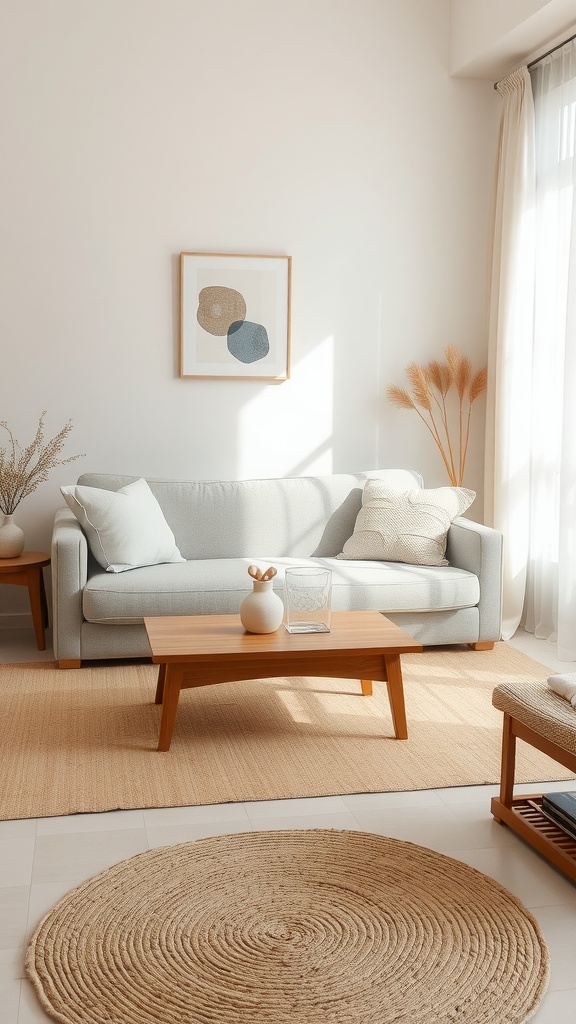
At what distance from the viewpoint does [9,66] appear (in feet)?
15.6

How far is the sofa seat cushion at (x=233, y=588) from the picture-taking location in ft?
13.6

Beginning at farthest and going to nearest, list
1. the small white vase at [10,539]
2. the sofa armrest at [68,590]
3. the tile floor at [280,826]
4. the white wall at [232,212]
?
the white wall at [232,212]
the small white vase at [10,539]
the sofa armrest at [68,590]
the tile floor at [280,826]

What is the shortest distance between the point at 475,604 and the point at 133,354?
2.16 meters

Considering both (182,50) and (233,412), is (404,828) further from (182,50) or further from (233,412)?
(182,50)

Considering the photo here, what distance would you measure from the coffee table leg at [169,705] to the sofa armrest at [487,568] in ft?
5.97

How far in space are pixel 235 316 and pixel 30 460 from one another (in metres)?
1.31

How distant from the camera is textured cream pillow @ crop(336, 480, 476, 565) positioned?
4680 mm

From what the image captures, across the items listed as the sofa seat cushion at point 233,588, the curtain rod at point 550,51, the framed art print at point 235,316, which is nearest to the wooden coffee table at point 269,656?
the sofa seat cushion at point 233,588

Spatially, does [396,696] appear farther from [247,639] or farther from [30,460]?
[30,460]

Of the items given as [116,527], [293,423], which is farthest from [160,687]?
[293,423]

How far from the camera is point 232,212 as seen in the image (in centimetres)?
508

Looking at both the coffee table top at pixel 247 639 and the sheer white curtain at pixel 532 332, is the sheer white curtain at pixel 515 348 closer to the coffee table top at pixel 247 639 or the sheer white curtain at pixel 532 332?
the sheer white curtain at pixel 532 332

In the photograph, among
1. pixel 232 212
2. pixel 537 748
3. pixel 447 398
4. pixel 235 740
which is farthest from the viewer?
pixel 447 398

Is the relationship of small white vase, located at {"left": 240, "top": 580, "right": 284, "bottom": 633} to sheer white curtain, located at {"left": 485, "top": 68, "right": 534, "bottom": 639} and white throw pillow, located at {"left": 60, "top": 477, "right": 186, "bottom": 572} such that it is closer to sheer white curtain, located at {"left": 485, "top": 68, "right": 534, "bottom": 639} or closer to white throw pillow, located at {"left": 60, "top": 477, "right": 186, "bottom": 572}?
white throw pillow, located at {"left": 60, "top": 477, "right": 186, "bottom": 572}
